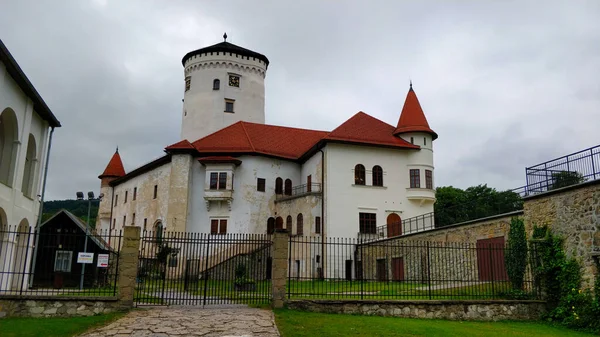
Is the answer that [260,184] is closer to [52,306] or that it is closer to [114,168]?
[114,168]

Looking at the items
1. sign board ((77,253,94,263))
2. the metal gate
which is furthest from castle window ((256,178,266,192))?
sign board ((77,253,94,263))

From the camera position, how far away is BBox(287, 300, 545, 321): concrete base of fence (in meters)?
14.1

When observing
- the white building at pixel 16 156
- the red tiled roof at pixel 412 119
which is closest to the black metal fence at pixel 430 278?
the red tiled roof at pixel 412 119

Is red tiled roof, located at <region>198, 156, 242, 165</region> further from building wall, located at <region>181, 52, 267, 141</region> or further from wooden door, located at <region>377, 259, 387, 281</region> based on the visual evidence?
wooden door, located at <region>377, 259, 387, 281</region>

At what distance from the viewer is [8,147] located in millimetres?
19547

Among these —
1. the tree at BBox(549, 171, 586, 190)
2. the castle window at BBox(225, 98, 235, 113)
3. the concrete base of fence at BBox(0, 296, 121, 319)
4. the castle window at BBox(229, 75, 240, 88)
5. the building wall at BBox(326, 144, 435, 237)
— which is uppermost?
the castle window at BBox(229, 75, 240, 88)

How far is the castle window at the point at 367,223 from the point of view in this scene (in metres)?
33.5

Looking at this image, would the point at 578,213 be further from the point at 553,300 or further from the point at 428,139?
the point at 428,139

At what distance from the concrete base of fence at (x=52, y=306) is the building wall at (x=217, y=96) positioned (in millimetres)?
33143

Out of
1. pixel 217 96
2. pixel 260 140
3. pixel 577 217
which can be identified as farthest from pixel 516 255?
pixel 217 96

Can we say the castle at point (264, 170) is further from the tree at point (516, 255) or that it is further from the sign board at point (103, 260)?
the sign board at point (103, 260)

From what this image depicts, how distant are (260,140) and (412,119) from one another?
12.4 meters

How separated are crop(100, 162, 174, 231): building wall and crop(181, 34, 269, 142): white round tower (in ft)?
19.8

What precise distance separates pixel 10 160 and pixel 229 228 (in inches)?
777
